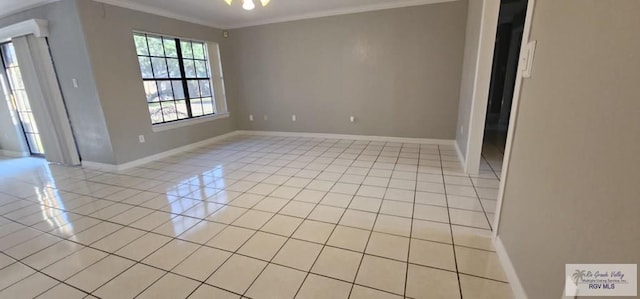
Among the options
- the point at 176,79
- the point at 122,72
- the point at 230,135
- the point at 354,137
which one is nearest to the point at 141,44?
the point at 122,72

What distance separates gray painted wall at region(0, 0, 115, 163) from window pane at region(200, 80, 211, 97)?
1900mm

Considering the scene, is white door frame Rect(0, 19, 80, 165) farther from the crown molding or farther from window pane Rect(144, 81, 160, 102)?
window pane Rect(144, 81, 160, 102)

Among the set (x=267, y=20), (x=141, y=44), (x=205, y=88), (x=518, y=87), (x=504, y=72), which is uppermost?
(x=267, y=20)

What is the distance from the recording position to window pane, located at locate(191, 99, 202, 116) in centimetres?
497

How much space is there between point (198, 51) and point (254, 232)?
4.42m

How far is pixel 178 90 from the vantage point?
465 cm

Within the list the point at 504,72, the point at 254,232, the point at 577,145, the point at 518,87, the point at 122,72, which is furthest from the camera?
the point at 504,72

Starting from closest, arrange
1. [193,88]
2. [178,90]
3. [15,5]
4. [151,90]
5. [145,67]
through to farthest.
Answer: [15,5], [145,67], [151,90], [178,90], [193,88]

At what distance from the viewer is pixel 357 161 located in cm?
379

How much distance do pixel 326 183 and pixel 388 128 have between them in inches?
92.2

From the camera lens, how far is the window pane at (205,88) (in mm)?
5188

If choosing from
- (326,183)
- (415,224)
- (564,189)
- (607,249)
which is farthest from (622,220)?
(326,183)

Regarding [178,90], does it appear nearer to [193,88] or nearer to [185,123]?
[193,88]

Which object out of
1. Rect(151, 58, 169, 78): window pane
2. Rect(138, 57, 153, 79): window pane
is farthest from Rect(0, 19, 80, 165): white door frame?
Rect(151, 58, 169, 78): window pane
